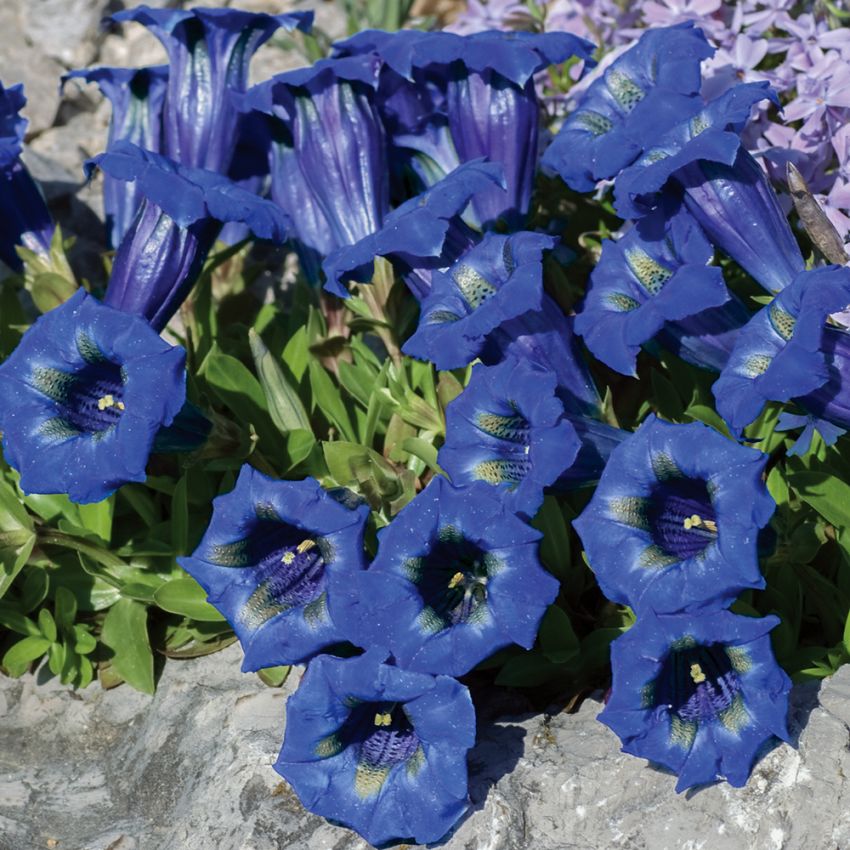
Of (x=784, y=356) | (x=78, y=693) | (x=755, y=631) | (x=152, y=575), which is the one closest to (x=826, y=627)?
(x=755, y=631)

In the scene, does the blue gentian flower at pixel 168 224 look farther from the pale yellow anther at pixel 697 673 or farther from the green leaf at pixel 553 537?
the pale yellow anther at pixel 697 673

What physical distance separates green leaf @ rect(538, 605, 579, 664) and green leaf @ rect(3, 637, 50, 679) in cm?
109

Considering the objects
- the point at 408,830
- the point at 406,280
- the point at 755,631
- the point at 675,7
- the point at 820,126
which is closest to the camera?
the point at 755,631

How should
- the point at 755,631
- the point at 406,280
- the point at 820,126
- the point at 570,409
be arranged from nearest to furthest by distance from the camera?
the point at 755,631 < the point at 570,409 < the point at 406,280 < the point at 820,126

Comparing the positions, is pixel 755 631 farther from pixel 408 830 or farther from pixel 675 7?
pixel 675 7

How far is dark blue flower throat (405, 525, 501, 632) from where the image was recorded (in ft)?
7.20

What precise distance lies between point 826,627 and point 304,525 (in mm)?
1027

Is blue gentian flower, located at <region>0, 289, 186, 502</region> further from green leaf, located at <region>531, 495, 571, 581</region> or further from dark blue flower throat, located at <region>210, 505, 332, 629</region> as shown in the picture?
green leaf, located at <region>531, 495, 571, 581</region>

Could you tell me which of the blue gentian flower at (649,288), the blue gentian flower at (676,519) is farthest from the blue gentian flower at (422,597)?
the blue gentian flower at (649,288)

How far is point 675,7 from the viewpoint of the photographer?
10.4 feet

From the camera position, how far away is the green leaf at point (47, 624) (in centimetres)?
272

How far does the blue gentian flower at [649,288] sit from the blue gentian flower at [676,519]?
21 cm

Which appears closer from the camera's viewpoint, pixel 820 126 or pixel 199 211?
pixel 199 211

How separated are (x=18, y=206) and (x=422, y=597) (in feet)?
5.06
